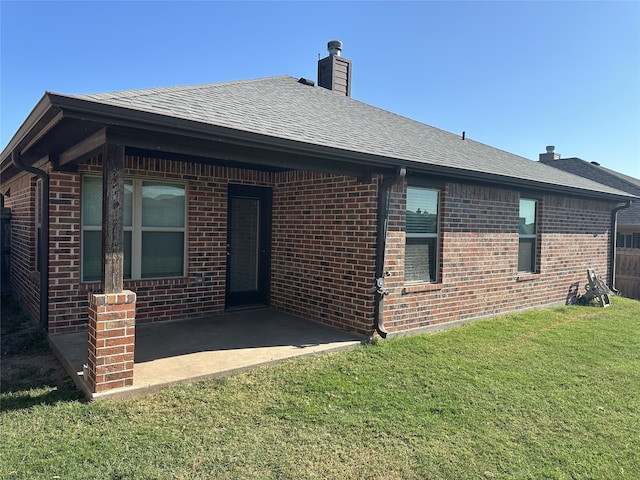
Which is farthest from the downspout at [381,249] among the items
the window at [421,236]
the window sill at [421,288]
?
the window at [421,236]

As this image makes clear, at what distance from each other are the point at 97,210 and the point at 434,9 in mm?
7977

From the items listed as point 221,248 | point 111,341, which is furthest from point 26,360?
point 221,248

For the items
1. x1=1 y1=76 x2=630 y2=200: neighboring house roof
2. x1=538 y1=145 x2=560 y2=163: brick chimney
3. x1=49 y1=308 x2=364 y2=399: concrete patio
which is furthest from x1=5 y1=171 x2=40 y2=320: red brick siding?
x1=538 y1=145 x2=560 y2=163: brick chimney

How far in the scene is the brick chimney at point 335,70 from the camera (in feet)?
34.2

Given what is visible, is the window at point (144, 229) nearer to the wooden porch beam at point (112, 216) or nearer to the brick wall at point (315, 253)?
the brick wall at point (315, 253)

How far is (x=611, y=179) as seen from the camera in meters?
18.6

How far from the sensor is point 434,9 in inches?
369

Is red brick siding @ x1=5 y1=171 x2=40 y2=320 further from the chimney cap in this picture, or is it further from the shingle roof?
the chimney cap

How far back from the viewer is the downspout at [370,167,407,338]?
19.9 feet

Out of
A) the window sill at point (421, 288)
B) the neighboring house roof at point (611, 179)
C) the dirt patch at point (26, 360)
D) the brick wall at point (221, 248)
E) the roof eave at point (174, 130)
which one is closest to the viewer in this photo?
the roof eave at point (174, 130)

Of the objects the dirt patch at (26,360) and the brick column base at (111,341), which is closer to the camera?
the brick column base at (111,341)

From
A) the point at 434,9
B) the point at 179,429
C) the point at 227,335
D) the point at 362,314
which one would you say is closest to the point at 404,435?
the point at 179,429

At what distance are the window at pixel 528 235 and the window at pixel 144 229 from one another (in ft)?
21.7

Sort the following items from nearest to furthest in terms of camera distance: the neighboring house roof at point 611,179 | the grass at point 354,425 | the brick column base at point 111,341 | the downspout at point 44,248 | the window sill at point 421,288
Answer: the grass at point 354,425 < the brick column base at point 111,341 < the downspout at point 44,248 < the window sill at point 421,288 < the neighboring house roof at point 611,179
